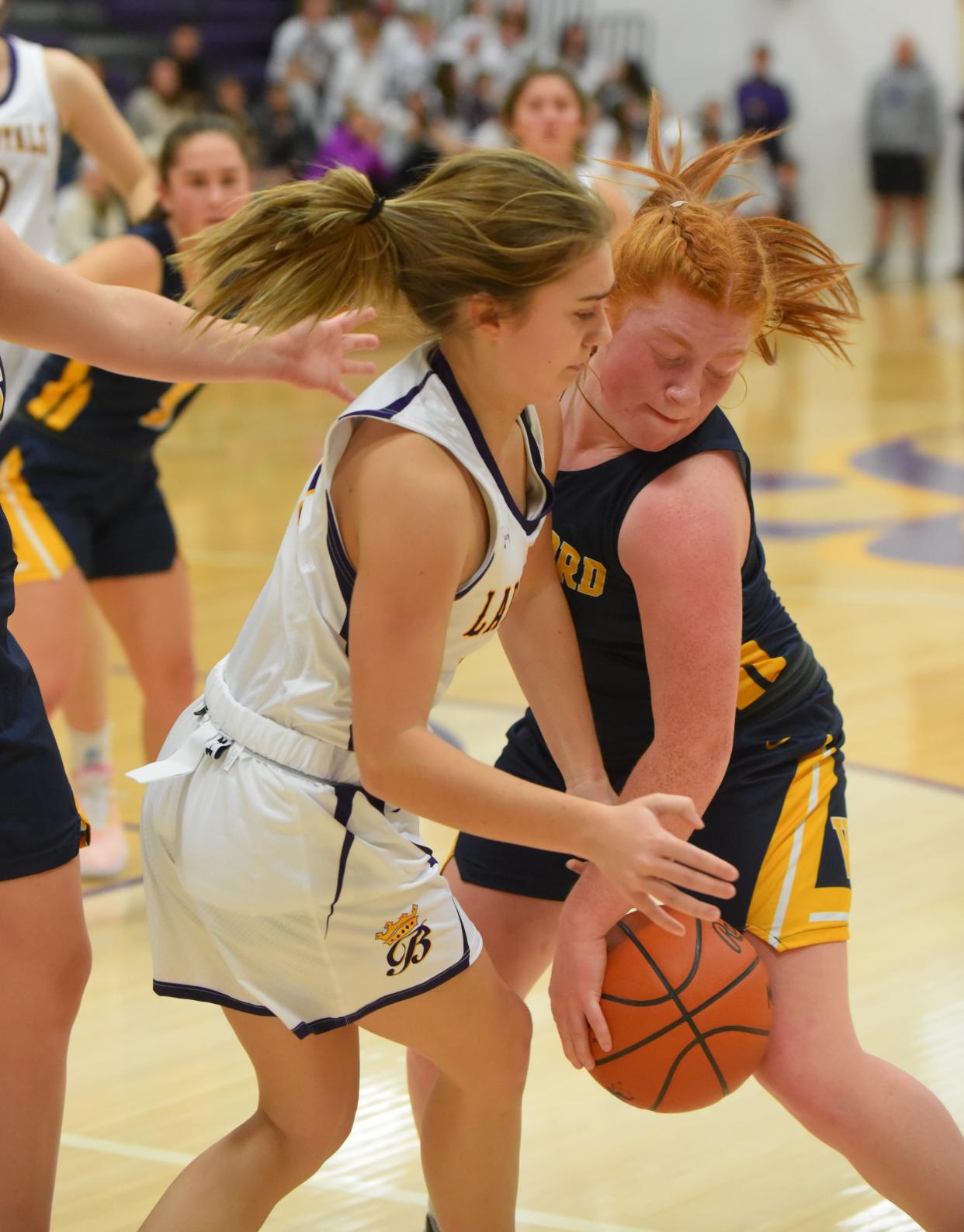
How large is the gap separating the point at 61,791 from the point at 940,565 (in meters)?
5.91

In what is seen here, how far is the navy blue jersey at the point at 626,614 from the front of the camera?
253cm

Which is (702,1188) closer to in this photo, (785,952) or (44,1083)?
(785,952)

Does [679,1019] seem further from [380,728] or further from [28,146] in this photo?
[28,146]

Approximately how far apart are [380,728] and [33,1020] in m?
0.66

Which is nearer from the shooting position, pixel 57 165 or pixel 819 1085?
pixel 819 1085

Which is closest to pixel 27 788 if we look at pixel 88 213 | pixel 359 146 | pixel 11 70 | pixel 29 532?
pixel 29 532

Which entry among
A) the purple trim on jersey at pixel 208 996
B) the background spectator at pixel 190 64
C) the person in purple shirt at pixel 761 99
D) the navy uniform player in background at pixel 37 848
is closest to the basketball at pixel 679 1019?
the purple trim on jersey at pixel 208 996

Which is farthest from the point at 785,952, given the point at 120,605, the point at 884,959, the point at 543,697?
the point at 120,605

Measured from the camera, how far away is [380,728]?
209 cm

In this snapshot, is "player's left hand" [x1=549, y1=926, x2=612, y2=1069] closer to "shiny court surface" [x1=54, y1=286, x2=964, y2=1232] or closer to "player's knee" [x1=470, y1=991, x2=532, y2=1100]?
"player's knee" [x1=470, y1=991, x2=532, y2=1100]

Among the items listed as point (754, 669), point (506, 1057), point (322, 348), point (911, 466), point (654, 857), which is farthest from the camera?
point (911, 466)

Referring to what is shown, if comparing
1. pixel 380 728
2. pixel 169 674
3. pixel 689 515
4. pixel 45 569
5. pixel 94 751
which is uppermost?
pixel 689 515

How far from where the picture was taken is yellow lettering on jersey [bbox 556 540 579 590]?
2.61m

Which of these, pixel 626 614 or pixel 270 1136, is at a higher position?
pixel 626 614
